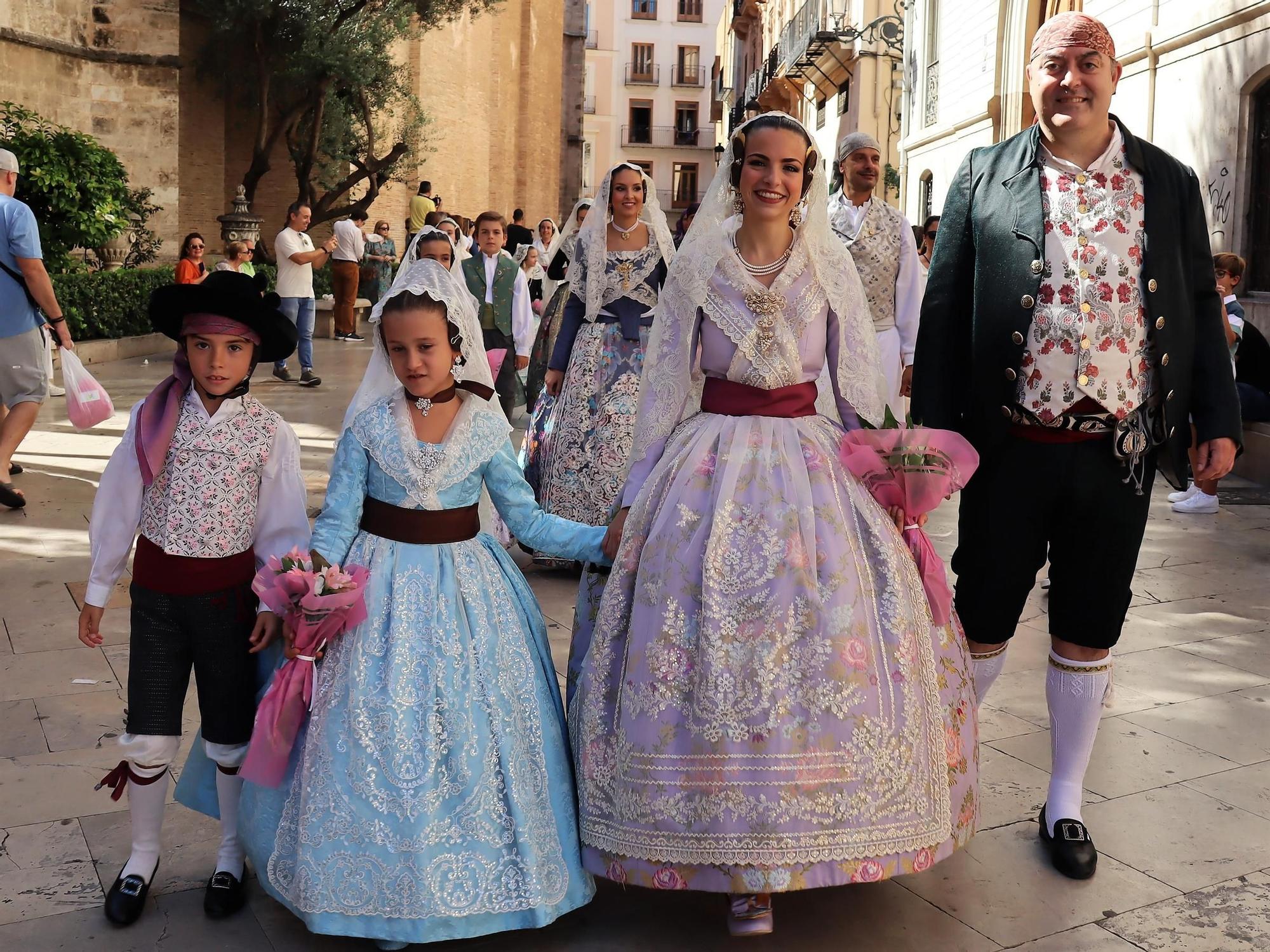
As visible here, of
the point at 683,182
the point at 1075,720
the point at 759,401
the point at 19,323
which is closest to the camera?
the point at 759,401

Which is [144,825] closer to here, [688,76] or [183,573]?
[183,573]

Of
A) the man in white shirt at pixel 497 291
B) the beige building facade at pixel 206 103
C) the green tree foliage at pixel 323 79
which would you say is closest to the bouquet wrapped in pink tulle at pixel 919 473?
the man in white shirt at pixel 497 291

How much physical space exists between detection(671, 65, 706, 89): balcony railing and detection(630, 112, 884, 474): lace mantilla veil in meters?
64.5

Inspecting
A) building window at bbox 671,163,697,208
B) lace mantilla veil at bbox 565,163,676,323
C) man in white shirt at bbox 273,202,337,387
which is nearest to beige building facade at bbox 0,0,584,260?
man in white shirt at bbox 273,202,337,387

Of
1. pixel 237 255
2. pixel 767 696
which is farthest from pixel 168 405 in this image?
pixel 237 255

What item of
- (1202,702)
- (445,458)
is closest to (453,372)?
(445,458)

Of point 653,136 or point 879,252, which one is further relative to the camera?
point 653,136

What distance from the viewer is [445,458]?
129 inches

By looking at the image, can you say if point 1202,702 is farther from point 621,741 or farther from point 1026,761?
point 621,741

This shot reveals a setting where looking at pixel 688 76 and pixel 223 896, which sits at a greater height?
pixel 688 76

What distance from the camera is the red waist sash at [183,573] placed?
3.18 m

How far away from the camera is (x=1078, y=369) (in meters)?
3.41

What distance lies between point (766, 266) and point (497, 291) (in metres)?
5.44

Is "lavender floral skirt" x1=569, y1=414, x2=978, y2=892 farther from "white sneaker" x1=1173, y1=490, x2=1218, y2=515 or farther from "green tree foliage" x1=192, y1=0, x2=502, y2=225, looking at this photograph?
"green tree foliage" x1=192, y1=0, x2=502, y2=225
